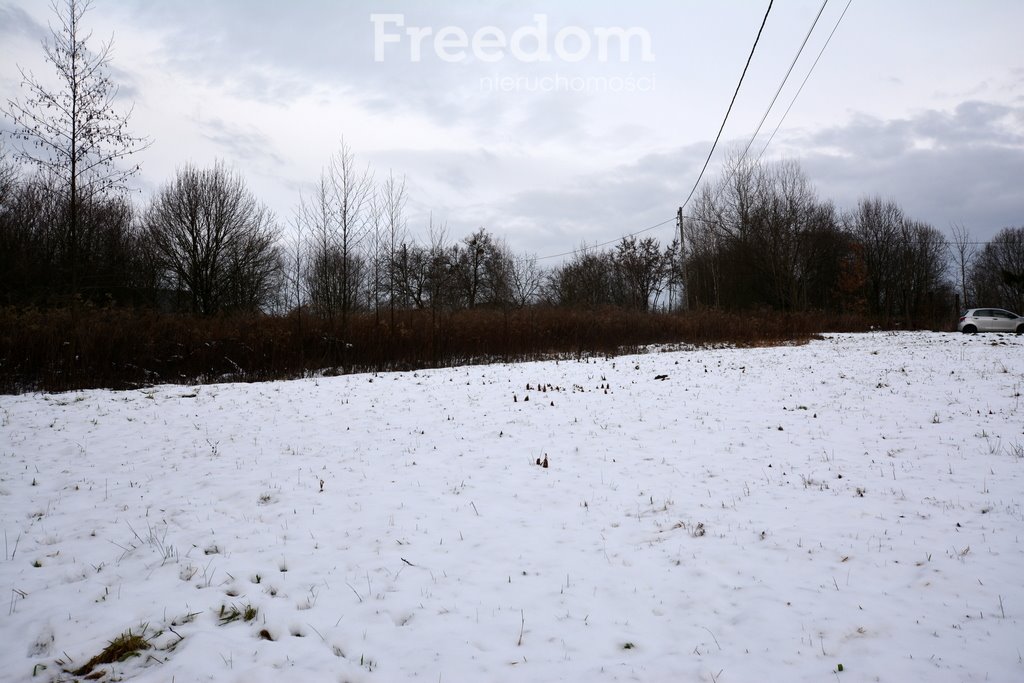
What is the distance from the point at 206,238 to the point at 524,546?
93.6 ft

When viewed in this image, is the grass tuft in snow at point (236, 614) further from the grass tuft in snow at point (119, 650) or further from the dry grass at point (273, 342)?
the dry grass at point (273, 342)

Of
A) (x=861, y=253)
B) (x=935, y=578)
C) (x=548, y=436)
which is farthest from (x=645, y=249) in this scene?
(x=935, y=578)

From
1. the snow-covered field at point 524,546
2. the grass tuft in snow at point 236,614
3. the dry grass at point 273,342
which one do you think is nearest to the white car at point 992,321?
the dry grass at point 273,342

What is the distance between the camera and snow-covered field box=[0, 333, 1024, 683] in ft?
8.84

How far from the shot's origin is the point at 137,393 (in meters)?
10.7

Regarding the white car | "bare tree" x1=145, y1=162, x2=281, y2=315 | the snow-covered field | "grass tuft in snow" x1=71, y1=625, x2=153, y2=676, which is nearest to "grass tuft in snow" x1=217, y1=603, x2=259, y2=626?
the snow-covered field

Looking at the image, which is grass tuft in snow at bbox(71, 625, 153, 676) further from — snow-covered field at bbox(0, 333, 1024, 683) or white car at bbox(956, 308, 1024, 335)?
white car at bbox(956, 308, 1024, 335)

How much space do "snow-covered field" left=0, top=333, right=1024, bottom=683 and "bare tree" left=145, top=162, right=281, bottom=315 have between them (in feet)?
66.5

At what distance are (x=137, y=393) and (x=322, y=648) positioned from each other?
10556 mm

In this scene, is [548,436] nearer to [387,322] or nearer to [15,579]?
[15,579]

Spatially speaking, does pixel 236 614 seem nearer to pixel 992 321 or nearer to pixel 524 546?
pixel 524 546

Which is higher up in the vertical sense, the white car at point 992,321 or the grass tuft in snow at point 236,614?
the white car at point 992,321

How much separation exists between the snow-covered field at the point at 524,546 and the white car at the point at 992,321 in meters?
26.0

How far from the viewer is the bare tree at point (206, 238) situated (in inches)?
1015
